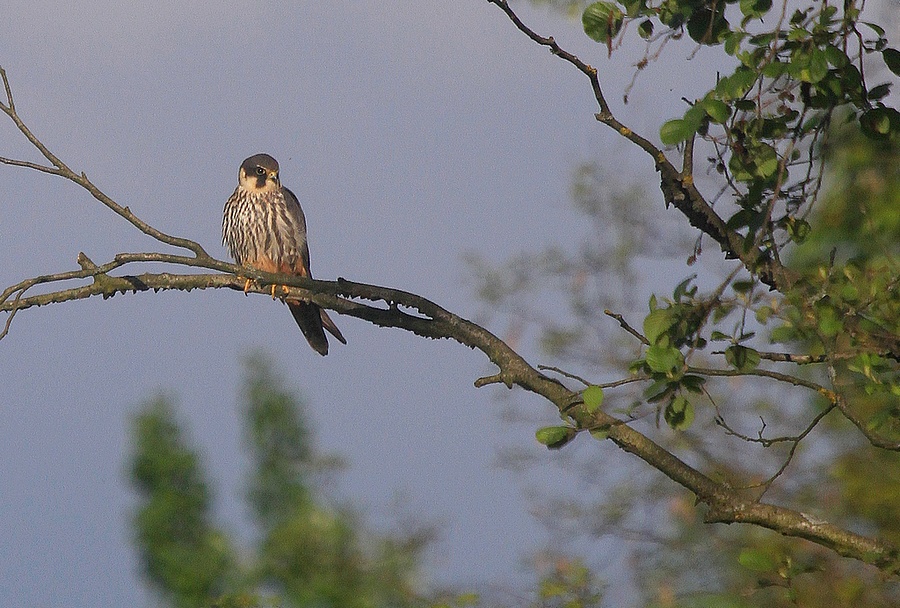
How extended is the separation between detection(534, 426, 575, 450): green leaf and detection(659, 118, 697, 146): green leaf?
96cm

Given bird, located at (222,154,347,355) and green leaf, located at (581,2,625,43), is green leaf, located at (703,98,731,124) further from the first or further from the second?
bird, located at (222,154,347,355)

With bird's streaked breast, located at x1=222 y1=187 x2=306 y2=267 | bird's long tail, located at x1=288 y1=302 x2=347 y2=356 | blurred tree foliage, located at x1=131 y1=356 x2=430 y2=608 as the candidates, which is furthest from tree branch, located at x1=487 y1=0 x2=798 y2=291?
blurred tree foliage, located at x1=131 y1=356 x2=430 y2=608

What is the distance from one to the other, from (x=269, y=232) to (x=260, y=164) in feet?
2.62

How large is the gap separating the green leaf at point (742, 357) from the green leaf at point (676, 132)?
0.77 metres

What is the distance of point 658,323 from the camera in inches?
136

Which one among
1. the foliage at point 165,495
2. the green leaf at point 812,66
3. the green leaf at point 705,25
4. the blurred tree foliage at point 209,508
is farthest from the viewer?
the foliage at point 165,495

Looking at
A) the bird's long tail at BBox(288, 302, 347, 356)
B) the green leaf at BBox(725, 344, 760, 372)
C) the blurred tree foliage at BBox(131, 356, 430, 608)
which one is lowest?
the green leaf at BBox(725, 344, 760, 372)

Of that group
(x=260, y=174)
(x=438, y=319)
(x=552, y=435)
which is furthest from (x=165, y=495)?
(x=552, y=435)

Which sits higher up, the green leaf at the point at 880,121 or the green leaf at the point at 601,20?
the green leaf at the point at 601,20

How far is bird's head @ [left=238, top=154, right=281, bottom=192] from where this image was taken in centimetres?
879

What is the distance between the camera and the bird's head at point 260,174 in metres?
8.79

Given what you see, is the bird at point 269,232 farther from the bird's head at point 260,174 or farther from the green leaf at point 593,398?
the green leaf at point 593,398

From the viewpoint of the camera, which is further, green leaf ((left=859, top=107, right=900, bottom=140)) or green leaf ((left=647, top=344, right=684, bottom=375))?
green leaf ((left=859, top=107, right=900, bottom=140))

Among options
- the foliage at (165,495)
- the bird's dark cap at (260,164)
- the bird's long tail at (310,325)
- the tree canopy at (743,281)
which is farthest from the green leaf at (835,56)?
the foliage at (165,495)
